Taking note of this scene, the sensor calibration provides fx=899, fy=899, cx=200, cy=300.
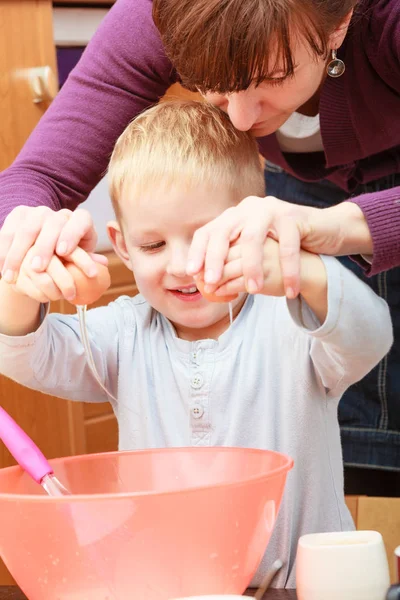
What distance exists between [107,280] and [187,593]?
1.02 feet

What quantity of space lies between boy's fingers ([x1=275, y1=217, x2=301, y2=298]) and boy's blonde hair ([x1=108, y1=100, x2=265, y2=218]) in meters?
0.27

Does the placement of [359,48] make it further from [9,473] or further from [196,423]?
[9,473]

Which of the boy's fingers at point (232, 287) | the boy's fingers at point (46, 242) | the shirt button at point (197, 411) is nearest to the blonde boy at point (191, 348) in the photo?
the shirt button at point (197, 411)

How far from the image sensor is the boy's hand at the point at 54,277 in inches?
33.9

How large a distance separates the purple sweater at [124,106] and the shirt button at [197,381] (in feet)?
0.93

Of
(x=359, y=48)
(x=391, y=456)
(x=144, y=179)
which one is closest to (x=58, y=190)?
(x=144, y=179)

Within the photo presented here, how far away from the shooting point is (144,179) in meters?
1.07

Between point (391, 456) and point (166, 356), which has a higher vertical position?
point (166, 356)

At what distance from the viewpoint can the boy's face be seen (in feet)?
3.43

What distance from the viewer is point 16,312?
3.21ft

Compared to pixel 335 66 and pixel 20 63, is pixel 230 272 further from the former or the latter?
pixel 20 63

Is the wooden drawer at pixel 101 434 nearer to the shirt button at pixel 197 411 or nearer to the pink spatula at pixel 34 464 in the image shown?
the shirt button at pixel 197 411

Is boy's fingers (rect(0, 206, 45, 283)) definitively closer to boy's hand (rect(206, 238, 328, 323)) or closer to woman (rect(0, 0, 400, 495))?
woman (rect(0, 0, 400, 495))

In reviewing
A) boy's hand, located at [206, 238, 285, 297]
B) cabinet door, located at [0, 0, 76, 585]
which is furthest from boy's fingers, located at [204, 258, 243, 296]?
cabinet door, located at [0, 0, 76, 585]
